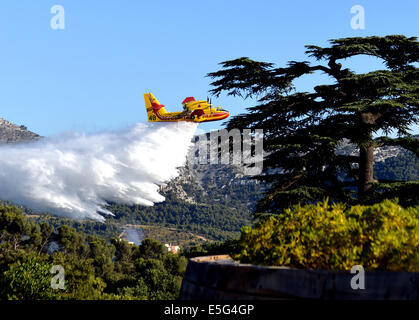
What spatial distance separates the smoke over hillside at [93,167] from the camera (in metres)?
67.4

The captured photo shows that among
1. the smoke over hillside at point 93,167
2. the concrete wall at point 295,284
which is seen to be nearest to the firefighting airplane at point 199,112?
the smoke over hillside at point 93,167

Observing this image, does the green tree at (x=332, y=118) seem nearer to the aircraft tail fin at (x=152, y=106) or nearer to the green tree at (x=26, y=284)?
the green tree at (x=26, y=284)

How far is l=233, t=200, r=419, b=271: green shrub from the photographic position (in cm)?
857

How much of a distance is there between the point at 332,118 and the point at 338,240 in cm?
1727

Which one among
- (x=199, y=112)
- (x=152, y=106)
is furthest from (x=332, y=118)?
(x=152, y=106)

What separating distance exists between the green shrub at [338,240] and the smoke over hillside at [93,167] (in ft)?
171

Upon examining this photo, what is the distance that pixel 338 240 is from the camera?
929 cm

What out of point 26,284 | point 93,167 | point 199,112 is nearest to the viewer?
point 26,284

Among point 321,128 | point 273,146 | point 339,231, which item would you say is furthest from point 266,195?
point 339,231

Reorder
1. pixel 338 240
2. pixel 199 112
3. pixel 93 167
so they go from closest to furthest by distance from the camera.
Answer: pixel 338 240 < pixel 199 112 < pixel 93 167

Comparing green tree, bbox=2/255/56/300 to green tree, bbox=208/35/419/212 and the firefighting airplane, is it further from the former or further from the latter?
the firefighting airplane

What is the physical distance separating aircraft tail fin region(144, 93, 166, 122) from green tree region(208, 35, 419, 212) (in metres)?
32.1

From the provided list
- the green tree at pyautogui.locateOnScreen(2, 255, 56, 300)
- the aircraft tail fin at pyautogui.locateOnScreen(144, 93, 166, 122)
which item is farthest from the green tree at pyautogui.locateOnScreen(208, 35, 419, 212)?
the aircraft tail fin at pyautogui.locateOnScreen(144, 93, 166, 122)

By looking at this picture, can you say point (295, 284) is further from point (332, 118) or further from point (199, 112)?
point (199, 112)
